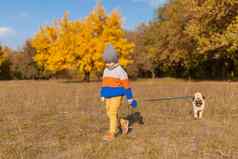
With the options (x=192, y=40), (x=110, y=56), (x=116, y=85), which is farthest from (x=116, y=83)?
(x=192, y=40)

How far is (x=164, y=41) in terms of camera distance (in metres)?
46.3

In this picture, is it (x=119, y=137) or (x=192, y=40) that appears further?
(x=192, y=40)

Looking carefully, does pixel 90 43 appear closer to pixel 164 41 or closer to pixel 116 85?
pixel 164 41

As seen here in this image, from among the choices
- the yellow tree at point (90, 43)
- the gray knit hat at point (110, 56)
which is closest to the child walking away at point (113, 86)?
the gray knit hat at point (110, 56)

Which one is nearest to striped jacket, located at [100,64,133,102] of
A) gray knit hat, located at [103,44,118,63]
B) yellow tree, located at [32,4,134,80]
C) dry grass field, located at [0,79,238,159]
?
gray knit hat, located at [103,44,118,63]

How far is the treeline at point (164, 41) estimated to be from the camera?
34.4 m

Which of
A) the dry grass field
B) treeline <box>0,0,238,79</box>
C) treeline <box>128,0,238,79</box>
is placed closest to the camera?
the dry grass field

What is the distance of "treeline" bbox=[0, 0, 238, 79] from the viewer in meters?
34.4

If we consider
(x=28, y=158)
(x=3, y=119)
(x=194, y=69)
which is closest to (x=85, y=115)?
(x=3, y=119)

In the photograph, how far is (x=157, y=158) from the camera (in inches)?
247

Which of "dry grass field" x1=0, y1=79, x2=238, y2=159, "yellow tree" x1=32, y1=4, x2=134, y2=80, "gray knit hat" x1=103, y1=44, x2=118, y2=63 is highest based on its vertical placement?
"yellow tree" x1=32, y1=4, x2=134, y2=80

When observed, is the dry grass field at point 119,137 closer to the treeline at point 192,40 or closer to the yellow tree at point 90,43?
the treeline at point 192,40

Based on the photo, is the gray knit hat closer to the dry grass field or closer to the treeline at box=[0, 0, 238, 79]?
the dry grass field

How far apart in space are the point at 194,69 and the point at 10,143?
5113 cm
